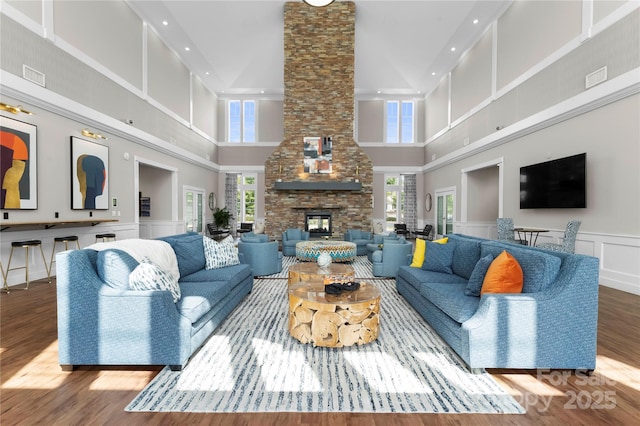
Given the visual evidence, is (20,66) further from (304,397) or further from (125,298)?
(304,397)

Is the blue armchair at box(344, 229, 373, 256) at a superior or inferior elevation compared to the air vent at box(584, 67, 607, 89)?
inferior

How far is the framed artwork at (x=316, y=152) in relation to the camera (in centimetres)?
957

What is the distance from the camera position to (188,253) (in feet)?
11.9

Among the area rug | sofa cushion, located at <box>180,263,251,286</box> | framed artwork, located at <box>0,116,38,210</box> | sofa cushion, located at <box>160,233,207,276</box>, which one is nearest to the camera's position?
the area rug

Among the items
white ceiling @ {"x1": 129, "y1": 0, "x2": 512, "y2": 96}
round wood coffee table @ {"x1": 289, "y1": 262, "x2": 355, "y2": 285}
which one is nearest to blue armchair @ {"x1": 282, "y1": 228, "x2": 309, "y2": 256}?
round wood coffee table @ {"x1": 289, "y1": 262, "x2": 355, "y2": 285}

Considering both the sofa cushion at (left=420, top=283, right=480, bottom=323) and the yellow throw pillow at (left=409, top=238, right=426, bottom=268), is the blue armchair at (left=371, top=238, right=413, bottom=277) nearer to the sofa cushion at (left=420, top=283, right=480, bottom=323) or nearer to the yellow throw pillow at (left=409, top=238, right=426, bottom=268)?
the yellow throw pillow at (left=409, top=238, right=426, bottom=268)

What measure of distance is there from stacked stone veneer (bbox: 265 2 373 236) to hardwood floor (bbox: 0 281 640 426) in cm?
729

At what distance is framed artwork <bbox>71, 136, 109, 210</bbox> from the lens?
17.5 ft

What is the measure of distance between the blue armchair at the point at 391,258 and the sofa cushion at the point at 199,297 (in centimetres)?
296

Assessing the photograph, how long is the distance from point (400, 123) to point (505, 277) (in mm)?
11491

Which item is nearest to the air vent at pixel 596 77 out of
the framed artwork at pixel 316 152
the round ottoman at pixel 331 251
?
the round ottoman at pixel 331 251

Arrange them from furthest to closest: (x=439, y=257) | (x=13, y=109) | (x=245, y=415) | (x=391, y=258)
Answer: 1. (x=391, y=258)
2. (x=13, y=109)
3. (x=439, y=257)
4. (x=245, y=415)

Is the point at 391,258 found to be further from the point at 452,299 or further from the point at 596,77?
the point at 596,77

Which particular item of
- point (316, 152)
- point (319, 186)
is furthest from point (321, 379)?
point (316, 152)
